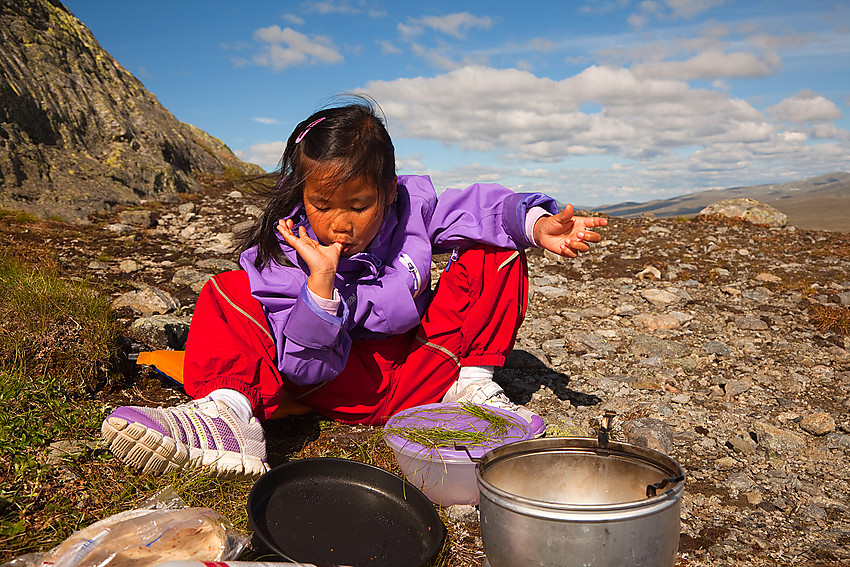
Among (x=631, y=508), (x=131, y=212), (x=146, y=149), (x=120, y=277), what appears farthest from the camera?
(x=146, y=149)

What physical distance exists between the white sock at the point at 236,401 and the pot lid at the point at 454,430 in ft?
2.05

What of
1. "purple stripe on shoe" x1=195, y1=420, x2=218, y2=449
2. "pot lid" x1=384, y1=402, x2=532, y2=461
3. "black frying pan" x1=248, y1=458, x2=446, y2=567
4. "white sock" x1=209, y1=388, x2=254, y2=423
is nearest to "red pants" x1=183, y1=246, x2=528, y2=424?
"white sock" x1=209, y1=388, x2=254, y2=423

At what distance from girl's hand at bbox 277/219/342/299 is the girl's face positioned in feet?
0.34

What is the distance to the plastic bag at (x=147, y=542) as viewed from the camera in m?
1.64

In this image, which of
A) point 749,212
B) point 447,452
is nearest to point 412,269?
point 447,452

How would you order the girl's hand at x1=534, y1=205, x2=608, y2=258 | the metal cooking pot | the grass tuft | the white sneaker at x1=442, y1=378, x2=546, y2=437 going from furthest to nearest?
the grass tuft
the white sneaker at x1=442, y1=378, x2=546, y2=437
the girl's hand at x1=534, y1=205, x2=608, y2=258
the metal cooking pot

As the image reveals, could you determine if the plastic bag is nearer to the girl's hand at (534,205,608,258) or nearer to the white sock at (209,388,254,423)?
the white sock at (209,388,254,423)

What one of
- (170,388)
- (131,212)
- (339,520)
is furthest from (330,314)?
(131,212)

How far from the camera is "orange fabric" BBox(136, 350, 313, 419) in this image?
10.3 ft

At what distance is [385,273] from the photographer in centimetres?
306

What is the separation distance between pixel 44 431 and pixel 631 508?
233cm

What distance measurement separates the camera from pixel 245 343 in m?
2.80

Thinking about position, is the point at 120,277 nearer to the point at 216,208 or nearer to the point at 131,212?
the point at 131,212

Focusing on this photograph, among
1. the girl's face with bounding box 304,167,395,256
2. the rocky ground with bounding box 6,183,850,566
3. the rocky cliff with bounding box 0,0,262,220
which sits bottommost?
the rocky ground with bounding box 6,183,850,566
